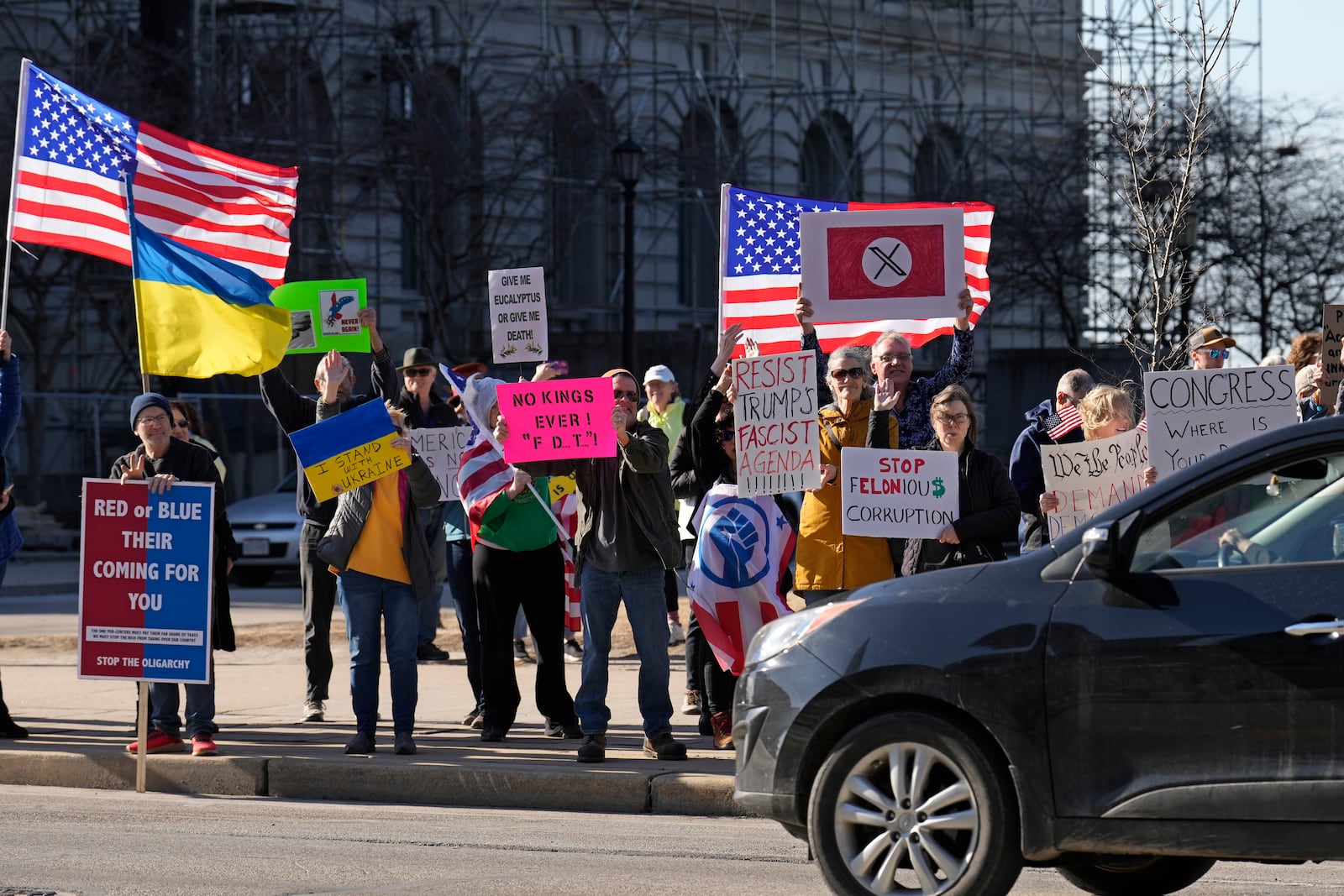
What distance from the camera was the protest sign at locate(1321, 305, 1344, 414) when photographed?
Result: 34.2ft

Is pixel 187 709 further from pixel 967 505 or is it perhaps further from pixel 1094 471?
pixel 1094 471

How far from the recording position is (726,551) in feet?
33.9

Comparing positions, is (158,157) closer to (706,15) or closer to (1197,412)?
(1197,412)

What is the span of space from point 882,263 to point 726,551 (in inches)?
61.2

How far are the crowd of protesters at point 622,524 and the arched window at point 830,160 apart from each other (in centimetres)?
3287

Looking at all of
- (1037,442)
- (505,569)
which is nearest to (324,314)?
(505,569)

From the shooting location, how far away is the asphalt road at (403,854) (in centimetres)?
750

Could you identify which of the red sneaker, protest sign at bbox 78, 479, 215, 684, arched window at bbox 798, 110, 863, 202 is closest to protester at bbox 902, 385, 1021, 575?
protest sign at bbox 78, 479, 215, 684

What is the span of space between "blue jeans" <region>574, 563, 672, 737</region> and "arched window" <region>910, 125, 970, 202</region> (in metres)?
31.6

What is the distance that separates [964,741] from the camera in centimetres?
656

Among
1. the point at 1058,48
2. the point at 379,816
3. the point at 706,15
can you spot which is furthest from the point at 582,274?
the point at 379,816

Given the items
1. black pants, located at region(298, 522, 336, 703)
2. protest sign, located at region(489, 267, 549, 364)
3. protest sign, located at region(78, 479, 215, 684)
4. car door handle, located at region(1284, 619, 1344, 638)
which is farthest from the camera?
black pants, located at region(298, 522, 336, 703)

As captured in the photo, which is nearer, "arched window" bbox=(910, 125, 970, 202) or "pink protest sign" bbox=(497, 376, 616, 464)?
"pink protest sign" bbox=(497, 376, 616, 464)

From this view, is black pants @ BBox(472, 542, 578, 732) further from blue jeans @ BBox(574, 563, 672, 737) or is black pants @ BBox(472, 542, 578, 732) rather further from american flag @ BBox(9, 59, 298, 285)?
american flag @ BBox(9, 59, 298, 285)
